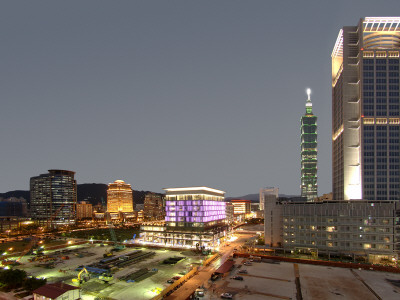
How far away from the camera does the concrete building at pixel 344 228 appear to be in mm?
80750

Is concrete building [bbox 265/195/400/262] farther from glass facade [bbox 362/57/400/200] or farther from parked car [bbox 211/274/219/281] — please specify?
parked car [bbox 211/274/219/281]

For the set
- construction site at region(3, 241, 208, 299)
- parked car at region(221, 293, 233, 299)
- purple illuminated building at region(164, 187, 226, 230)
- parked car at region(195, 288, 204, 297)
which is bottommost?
construction site at region(3, 241, 208, 299)

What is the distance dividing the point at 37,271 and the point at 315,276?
78.0m

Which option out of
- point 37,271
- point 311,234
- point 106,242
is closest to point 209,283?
point 311,234

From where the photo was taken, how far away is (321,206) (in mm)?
88438

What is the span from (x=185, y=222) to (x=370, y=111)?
320ft

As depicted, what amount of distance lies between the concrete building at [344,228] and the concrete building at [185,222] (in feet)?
111

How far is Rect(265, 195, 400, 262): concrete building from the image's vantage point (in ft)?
265

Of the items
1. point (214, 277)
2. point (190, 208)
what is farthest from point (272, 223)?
point (214, 277)

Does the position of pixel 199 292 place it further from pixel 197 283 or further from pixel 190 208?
pixel 190 208

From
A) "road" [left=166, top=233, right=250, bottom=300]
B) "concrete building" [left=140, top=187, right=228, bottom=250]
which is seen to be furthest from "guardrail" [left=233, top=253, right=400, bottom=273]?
"concrete building" [left=140, top=187, right=228, bottom=250]

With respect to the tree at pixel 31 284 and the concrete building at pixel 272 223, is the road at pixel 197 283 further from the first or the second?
the tree at pixel 31 284

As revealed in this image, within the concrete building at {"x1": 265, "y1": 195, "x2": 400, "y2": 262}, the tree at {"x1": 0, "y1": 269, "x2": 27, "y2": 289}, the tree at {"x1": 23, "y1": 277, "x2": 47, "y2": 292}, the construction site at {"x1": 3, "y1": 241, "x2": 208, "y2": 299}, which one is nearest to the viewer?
the tree at {"x1": 23, "y1": 277, "x2": 47, "y2": 292}

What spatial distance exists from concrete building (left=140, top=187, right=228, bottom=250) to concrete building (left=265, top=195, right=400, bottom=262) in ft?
111
